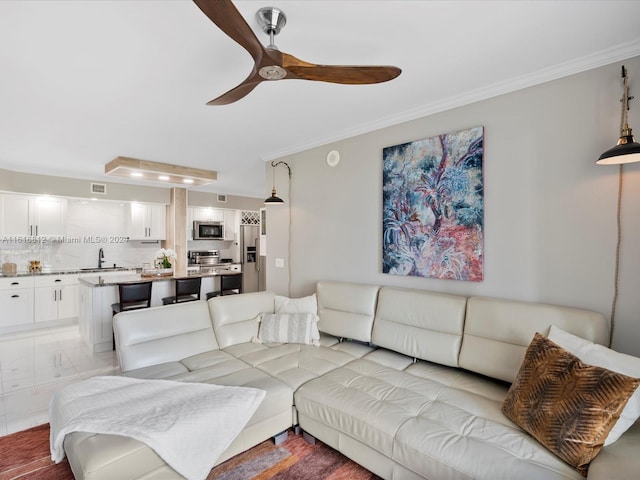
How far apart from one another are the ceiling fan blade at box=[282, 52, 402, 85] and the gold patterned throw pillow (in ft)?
5.50

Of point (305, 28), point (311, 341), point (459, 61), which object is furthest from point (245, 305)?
point (459, 61)

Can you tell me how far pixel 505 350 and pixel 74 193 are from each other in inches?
254

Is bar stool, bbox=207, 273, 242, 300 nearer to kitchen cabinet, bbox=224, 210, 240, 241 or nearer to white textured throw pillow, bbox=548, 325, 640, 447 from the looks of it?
kitchen cabinet, bbox=224, 210, 240, 241

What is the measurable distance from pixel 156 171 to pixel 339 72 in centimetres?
387

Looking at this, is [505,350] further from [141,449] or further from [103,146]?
[103,146]

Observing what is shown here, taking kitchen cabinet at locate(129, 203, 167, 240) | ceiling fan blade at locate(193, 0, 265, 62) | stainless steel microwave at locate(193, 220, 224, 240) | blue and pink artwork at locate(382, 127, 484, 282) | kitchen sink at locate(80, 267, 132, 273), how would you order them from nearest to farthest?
1. ceiling fan blade at locate(193, 0, 265, 62)
2. blue and pink artwork at locate(382, 127, 484, 282)
3. kitchen sink at locate(80, 267, 132, 273)
4. kitchen cabinet at locate(129, 203, 167, 240)
5. stainless steel microwave at locate(193, 220, 224, 240)

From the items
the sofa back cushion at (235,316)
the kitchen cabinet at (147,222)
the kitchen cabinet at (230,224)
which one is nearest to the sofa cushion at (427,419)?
the sofa back cushion at (235,316)

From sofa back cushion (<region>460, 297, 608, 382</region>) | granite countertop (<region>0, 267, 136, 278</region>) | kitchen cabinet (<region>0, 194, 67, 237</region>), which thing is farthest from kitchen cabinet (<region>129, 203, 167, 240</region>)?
sofa back cushion (<region>460, 297, 608, 382</region>)

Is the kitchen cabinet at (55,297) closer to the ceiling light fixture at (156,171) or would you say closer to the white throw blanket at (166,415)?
the ceiling light fixture at (156,171)

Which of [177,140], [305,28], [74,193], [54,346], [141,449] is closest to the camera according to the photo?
[141,449]

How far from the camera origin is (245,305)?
119 inches

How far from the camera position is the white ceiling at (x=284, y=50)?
161 centimetres

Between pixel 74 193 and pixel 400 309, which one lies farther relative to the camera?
pixel 74 193

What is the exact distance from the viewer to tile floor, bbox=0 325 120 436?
8.48 feet
